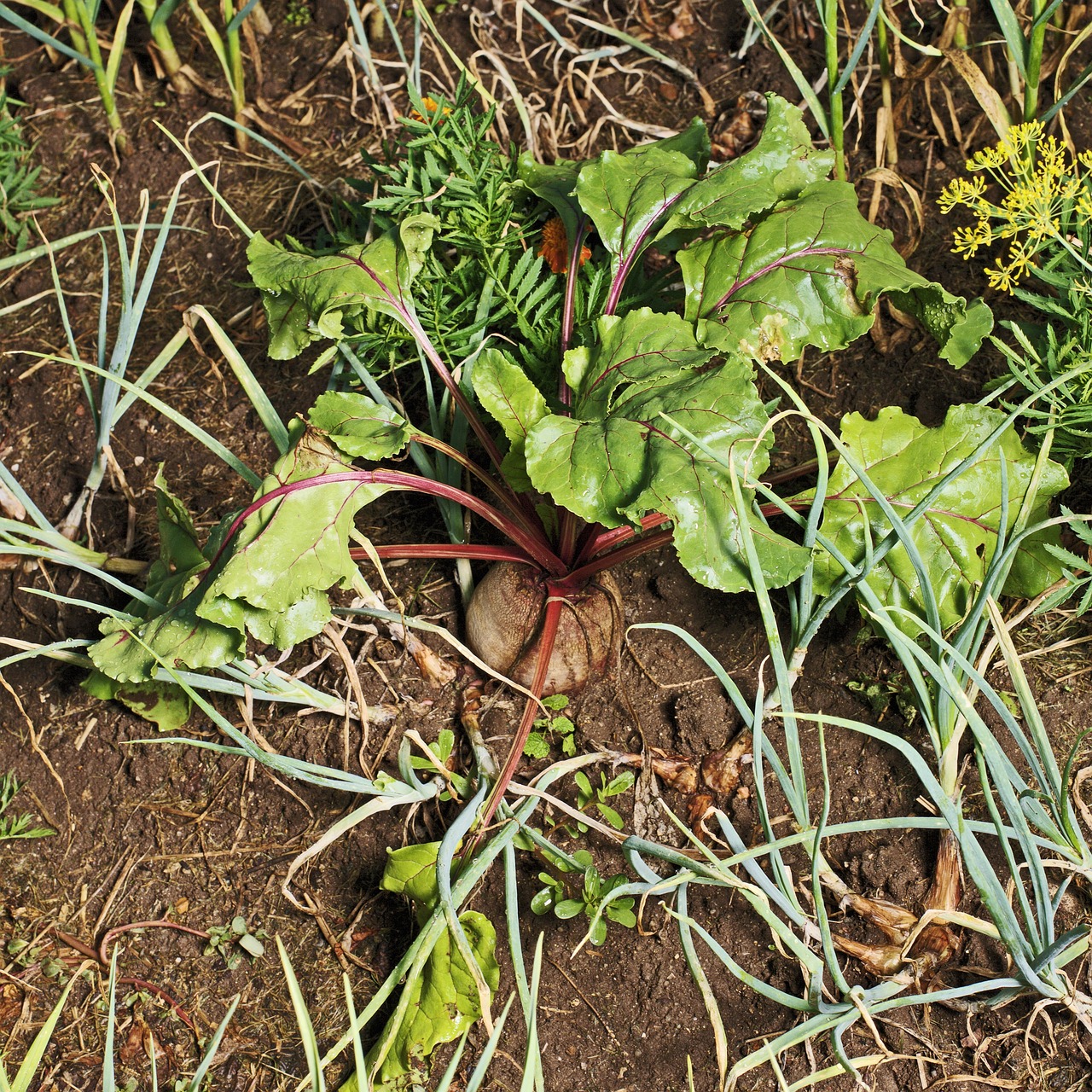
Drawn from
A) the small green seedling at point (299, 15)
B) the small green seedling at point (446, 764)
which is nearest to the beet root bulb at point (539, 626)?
the small green seedling at point (446, 764)

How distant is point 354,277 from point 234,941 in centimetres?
115

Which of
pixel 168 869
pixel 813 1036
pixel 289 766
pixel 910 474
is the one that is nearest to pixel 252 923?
pixel 168 869

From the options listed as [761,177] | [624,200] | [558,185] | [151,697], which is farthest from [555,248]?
[151,697]

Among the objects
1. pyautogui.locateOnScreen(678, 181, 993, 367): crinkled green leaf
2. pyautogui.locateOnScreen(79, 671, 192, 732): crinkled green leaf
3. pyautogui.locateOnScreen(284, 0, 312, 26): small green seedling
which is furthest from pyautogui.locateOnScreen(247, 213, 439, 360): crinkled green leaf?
pyautogui.locateOnScreen(284, 0, 312, 26): small green seedling

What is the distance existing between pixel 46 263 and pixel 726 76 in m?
1.66

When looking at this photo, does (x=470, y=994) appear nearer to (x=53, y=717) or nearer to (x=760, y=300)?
(x=53, y=717)

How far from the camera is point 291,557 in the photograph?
1.58m

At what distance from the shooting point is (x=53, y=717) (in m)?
1.98

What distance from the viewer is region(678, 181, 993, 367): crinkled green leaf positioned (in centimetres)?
171

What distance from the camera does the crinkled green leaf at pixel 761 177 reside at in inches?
66.4

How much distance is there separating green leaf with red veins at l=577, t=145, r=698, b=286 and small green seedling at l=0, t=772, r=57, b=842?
141 cm

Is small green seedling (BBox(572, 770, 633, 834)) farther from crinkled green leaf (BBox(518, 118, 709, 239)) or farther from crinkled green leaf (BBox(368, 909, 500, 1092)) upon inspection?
crinkled green leaf (BBox(518, 118, 709, 239))

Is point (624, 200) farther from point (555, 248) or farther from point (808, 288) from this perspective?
point (808, 288)

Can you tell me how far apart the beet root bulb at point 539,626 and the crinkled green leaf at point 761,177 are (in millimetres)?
641
